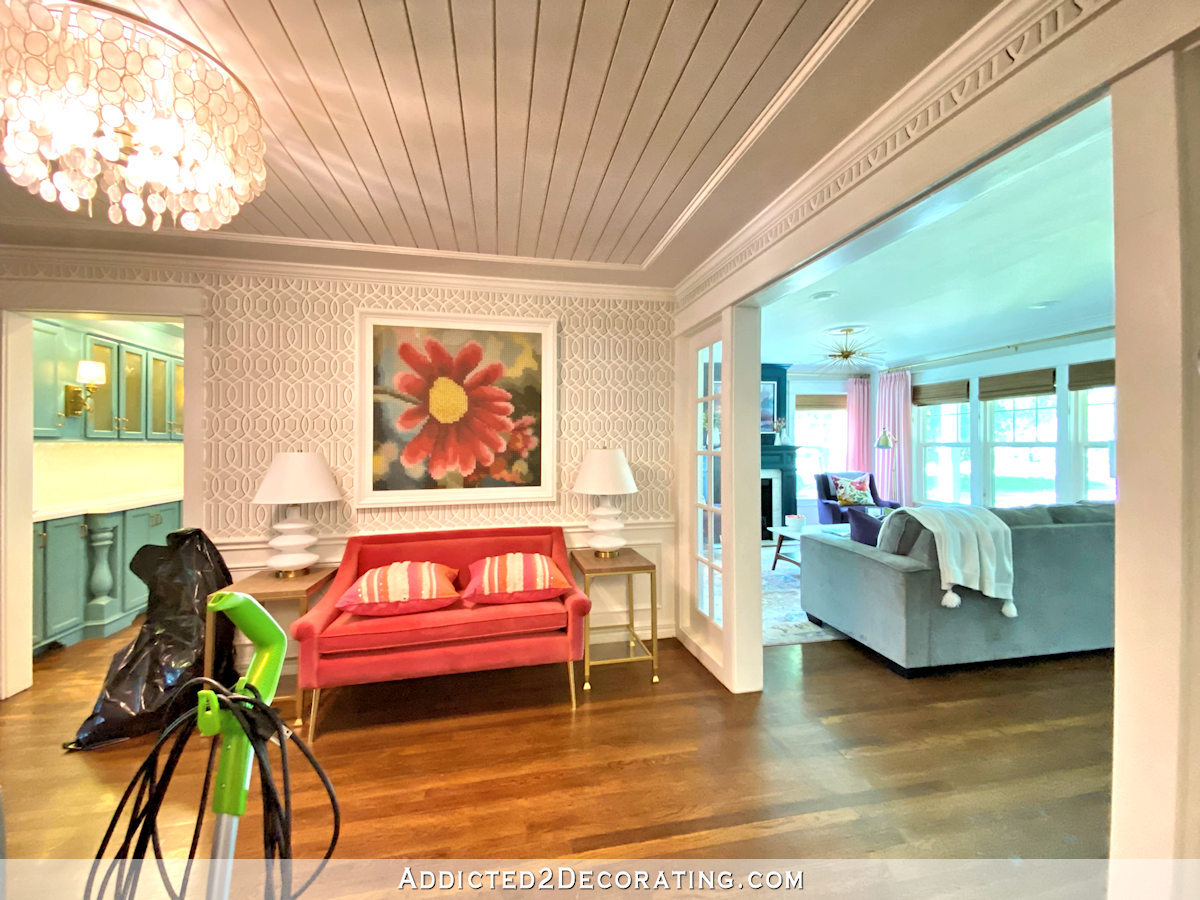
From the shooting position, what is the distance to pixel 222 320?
2.80 m

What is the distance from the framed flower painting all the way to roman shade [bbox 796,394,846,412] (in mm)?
5291

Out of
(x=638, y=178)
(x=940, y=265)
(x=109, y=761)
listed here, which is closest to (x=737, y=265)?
(x=638, y=178)

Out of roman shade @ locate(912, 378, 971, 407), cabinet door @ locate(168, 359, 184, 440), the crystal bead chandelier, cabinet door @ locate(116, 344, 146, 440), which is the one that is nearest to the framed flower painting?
the crystal bead chandelier

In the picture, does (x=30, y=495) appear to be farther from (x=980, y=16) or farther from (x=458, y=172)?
(x=980, y=16)

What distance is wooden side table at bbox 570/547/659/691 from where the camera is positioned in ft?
8.93

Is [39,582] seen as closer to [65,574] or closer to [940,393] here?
[65,574]

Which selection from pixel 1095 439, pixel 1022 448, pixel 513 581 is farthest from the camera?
pixel 1022 448

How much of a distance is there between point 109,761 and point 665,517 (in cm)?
299

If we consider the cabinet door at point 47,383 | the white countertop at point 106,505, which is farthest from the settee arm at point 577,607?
the cabinet door at point 47,383

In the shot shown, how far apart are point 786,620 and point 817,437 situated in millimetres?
4433

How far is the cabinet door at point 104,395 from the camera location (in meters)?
3.35

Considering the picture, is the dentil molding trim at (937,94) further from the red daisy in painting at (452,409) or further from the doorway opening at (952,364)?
the red daisy in painting at (452,409)

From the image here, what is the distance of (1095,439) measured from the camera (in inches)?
190

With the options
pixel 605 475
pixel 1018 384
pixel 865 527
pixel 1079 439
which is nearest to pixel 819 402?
pixel 1018 384
